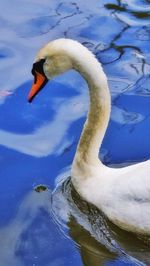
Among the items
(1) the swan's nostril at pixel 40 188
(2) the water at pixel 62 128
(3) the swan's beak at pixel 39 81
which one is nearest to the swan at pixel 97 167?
(3) the swan's beak at pixel 39 81

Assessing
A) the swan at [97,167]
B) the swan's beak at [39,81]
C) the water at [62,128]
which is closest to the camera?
the swan at [97,167]

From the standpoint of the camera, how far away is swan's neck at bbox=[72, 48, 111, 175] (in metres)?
4.39

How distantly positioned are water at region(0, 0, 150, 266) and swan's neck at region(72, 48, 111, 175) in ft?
0.99

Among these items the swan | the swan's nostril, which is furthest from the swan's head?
the swan's nostril

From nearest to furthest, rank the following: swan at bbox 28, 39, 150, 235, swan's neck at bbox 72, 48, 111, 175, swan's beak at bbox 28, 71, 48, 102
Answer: swan at bbox 28, 39, 150, 235
swan's neck at bbox 72, 48, 111, 175
swan's beak at bbox 28, 71, 48, 102

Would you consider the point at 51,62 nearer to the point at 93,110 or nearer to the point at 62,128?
the point at 93,110

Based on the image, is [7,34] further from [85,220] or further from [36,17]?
[85,220]

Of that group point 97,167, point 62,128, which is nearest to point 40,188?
point 97,167

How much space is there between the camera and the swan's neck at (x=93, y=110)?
439cm

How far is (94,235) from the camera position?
4.33 metres

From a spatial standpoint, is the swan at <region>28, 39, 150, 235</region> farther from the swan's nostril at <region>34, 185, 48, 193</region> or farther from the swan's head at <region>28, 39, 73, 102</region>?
the swan's nostril at <region>34, 185, 48, 193</region>

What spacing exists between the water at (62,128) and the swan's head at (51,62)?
26.3 inches

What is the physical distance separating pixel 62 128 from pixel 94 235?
4.26 feet

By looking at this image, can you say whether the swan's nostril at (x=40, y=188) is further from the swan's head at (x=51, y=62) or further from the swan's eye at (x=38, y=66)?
the swan's eye at (x=38, y=66)
